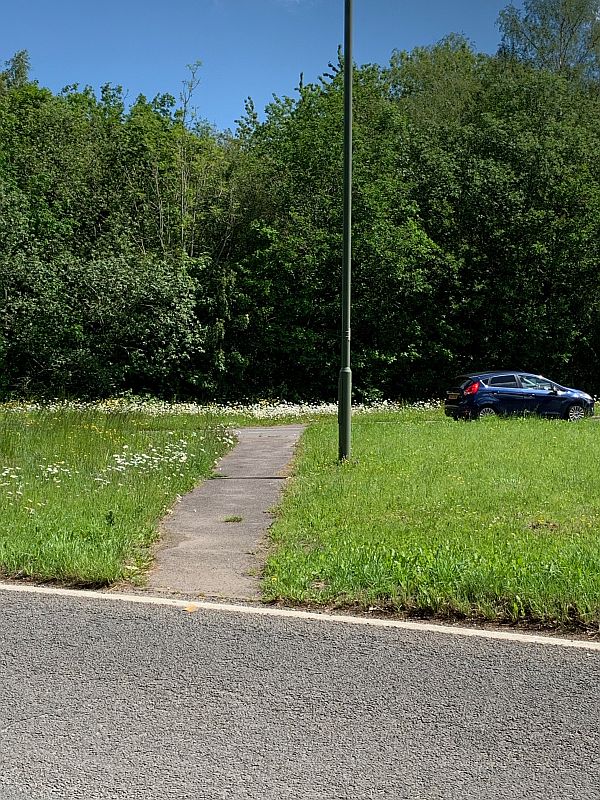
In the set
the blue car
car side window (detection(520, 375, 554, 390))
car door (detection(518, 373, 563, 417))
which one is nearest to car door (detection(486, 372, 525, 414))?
the blue car

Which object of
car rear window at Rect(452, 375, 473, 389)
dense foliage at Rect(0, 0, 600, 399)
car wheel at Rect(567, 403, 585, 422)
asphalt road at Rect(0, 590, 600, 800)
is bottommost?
asphalt road at Rect(0, 590, 600, 800)

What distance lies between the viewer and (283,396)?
31.4 metres

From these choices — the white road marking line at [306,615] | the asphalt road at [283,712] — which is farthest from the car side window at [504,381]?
the asphalt road at [283,712]

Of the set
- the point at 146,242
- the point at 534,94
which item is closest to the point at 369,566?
the point at 146,242

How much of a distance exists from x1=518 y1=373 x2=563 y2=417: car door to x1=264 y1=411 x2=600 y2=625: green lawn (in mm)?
8215

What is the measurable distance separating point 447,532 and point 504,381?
16.0m

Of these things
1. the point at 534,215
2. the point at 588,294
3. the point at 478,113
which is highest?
the point at 478,113

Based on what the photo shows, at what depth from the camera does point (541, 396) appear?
76.7 ft

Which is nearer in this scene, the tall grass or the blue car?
the tall grass

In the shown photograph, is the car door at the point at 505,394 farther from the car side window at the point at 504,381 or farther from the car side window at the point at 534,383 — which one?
the car side window at the point at 534,383

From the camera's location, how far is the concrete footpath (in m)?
6.50

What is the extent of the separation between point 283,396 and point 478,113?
57.1 ft

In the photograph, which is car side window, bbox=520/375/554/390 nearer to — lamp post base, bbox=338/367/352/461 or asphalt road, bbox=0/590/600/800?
lamp post base, bbox=338/367/352/461

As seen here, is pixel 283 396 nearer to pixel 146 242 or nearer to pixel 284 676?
pixel 146 242
